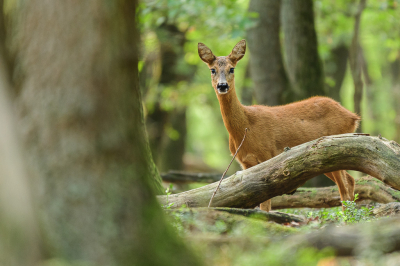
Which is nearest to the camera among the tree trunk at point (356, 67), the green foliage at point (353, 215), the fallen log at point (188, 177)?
the green foliage at point (353, 215)

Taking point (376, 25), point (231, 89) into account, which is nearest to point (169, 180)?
point (231, 89)

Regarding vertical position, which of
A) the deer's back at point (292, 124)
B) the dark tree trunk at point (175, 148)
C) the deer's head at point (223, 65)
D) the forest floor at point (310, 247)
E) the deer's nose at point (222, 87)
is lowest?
the dark tree trunk at point (175, 148)

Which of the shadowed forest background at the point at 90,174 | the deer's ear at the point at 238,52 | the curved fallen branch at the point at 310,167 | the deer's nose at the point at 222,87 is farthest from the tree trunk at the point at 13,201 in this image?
the deer's ear at the point at 238,52

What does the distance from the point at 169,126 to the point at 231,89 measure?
822cm

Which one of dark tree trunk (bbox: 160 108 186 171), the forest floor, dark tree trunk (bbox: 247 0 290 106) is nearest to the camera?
the forest floor

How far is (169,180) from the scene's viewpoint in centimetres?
1013

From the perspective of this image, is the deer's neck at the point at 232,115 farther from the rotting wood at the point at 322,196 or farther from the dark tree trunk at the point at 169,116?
the dark tree trunk at the point at 169,116

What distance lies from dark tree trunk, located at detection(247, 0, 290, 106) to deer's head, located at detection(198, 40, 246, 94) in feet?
9.66

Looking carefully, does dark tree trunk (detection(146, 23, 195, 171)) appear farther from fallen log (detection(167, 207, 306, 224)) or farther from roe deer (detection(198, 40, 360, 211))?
fallen log (detection(167, 207, 306, 224))

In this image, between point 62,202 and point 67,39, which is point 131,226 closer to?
point 62,202

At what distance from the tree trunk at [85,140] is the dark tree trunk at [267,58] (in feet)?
23.8

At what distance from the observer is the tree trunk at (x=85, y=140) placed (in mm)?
3053

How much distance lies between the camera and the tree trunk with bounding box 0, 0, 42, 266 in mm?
2947

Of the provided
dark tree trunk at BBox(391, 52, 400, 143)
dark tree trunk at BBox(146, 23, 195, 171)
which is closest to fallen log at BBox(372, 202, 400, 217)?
dark tree trunk at BBox(146, 23, 195, 171)
